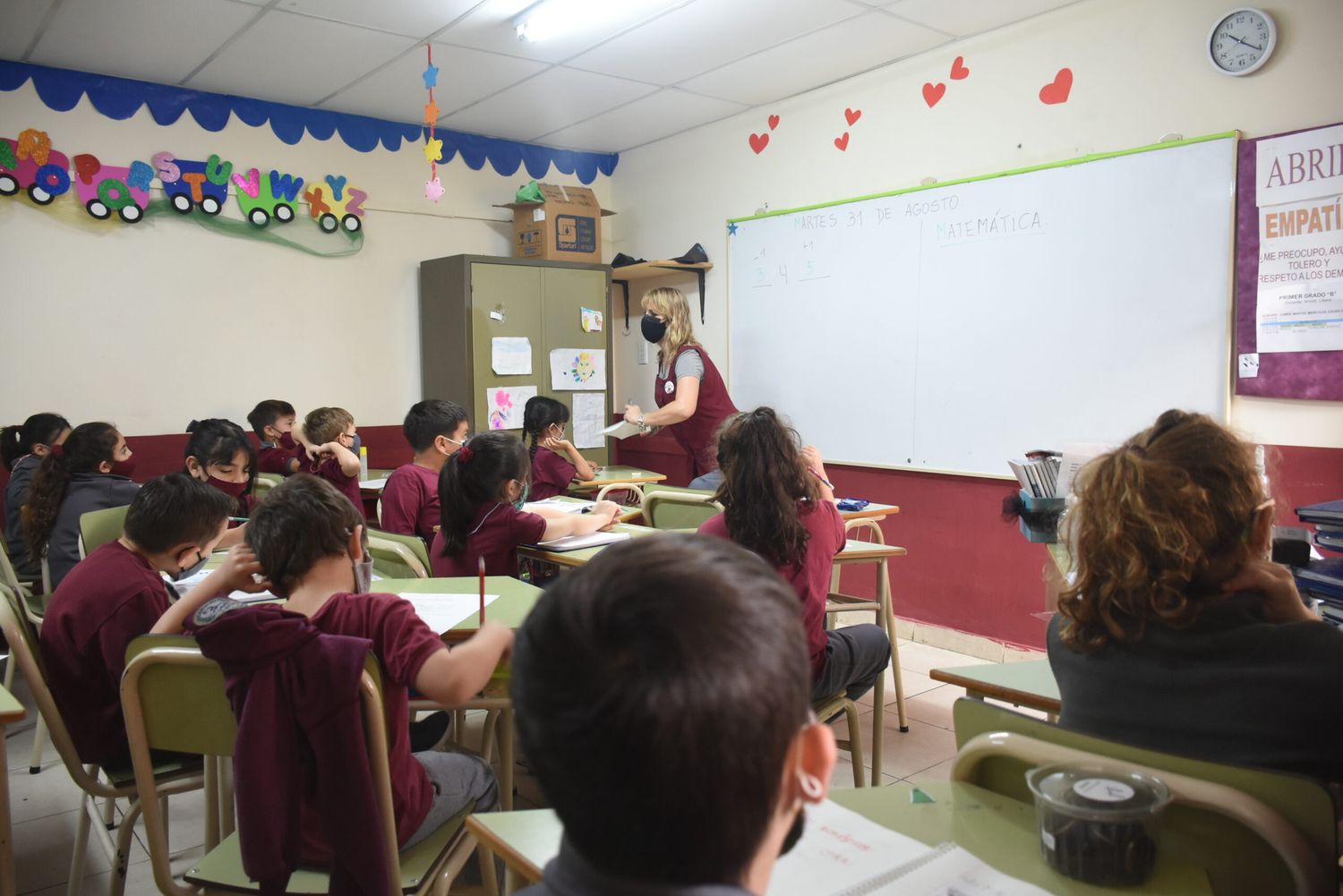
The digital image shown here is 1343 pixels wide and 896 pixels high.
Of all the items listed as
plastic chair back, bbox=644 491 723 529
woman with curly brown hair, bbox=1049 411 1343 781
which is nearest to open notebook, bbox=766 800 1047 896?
woman with curly brown hair, bbox=1049 411 1343 781

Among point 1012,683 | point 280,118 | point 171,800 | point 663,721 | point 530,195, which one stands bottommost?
point 171,800

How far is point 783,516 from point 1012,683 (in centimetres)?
70

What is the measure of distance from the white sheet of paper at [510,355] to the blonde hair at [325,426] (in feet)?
3.99

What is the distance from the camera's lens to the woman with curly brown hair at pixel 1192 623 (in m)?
1.08

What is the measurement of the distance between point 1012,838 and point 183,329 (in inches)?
179

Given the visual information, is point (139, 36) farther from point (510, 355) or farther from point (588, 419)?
point (588, 419)

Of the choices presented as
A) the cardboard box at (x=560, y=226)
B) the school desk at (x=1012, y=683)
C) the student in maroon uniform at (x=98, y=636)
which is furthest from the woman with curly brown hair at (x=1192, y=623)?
the cardboard box at (x=560, y=226)

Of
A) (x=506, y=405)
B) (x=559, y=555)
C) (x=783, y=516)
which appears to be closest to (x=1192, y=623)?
(x=783, y=516)

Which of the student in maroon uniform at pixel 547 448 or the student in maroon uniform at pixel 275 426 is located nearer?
the student in maroon uniform at pixel 547 448

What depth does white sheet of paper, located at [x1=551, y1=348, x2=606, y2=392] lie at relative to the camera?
5328 millimetres

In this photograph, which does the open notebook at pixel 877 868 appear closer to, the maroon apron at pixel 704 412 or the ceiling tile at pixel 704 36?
the ceiling tile at pixel 704 36

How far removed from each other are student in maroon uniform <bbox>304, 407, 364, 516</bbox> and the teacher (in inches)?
48.0

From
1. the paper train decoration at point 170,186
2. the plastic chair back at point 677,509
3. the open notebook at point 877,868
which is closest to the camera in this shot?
the open notebook at point 877,868

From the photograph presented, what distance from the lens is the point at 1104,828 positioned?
0.90 m
